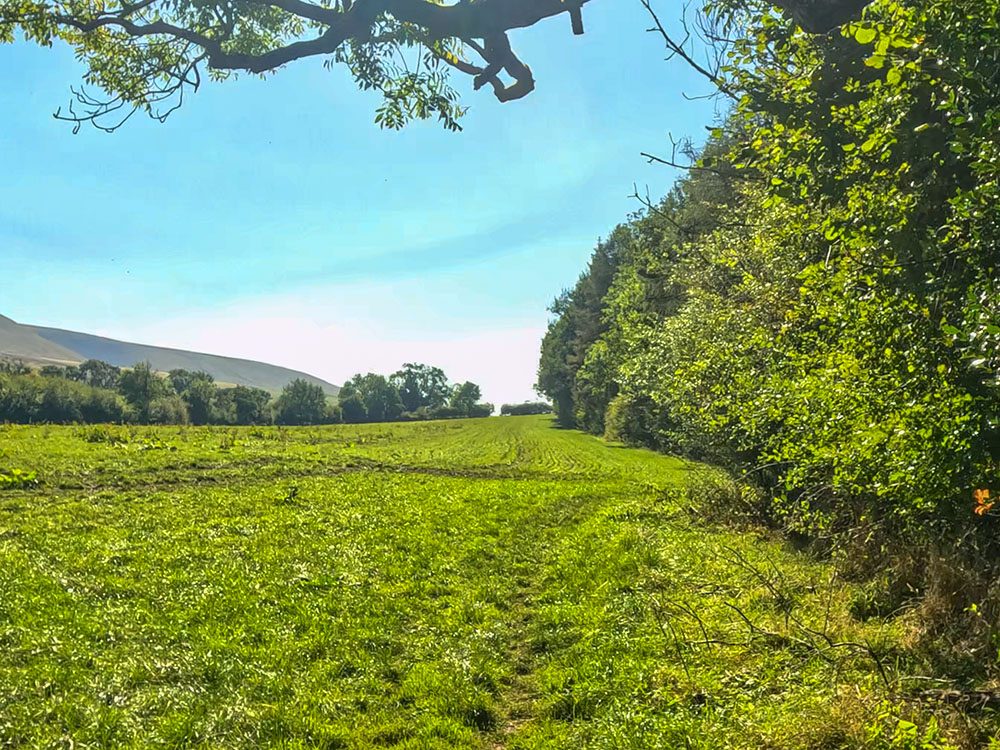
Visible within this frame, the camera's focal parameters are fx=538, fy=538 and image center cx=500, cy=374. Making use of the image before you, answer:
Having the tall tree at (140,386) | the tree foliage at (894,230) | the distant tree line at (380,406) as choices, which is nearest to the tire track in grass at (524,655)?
the tree foliage at (894,230)

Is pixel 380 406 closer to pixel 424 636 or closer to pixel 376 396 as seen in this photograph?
pixel 376 396

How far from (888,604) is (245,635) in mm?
9021

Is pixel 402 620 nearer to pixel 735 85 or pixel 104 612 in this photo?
pixel 104 612

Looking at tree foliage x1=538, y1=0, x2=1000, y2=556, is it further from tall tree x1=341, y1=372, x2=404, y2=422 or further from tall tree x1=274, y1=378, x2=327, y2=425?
tall tree x1=341, y1=372, x2=404, y2=422

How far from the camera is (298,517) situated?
16219 millimetres

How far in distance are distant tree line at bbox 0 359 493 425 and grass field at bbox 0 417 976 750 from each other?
90.2m

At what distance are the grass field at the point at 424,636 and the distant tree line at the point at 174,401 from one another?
9019 centimetres

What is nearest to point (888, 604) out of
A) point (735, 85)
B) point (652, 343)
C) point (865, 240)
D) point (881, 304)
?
point (881, 304)

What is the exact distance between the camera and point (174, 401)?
10250cm

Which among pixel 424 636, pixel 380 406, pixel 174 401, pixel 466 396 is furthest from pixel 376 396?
pixel 424 636

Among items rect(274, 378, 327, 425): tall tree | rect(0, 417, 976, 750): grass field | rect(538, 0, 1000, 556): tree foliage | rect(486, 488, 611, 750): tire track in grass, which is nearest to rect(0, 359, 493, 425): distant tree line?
rect(274, 378, 327, 425): tall tree

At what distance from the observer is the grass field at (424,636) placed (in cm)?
538

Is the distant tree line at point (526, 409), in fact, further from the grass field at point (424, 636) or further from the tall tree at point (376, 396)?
the grass field at point (424, 636)

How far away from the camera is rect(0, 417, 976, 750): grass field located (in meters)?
5.38
